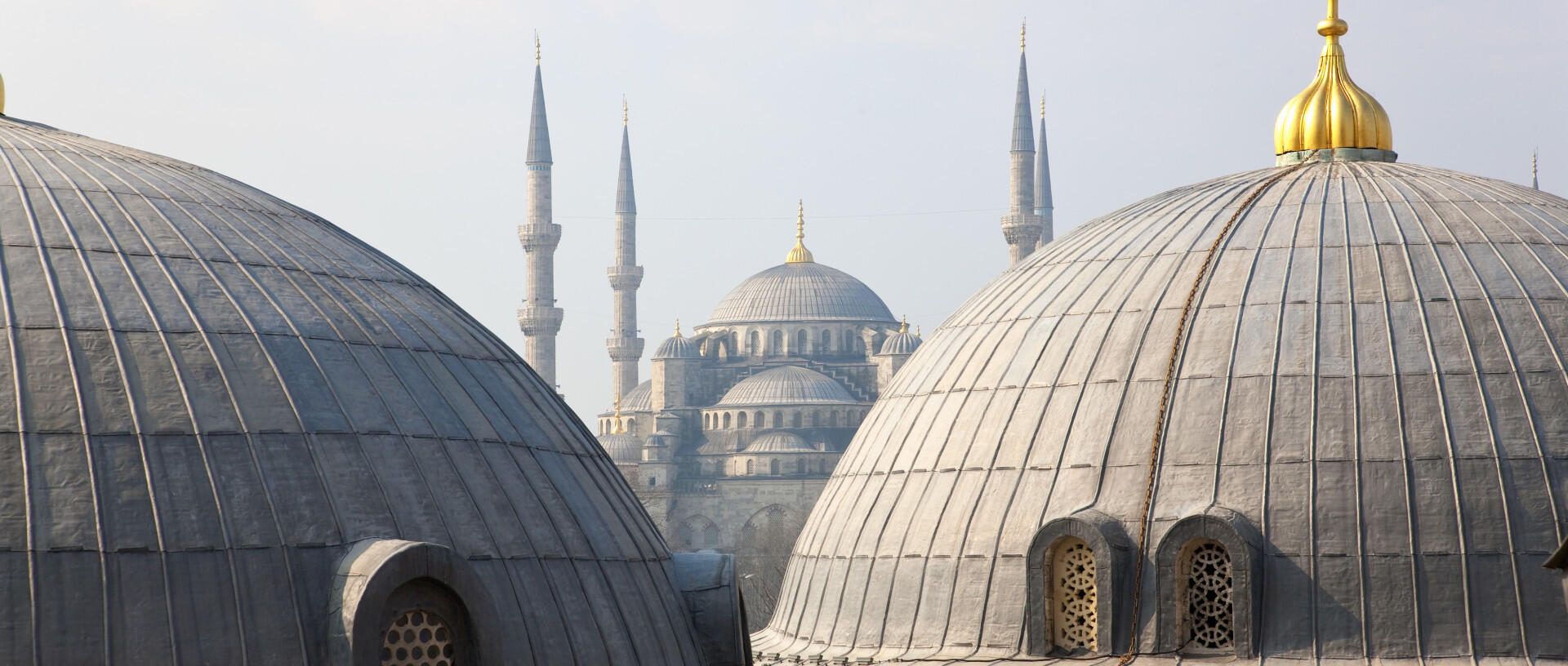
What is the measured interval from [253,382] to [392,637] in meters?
1.52

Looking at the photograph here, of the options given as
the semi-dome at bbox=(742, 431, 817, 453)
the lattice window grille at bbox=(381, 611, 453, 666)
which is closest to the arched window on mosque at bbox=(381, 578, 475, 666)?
the lattice window grille at bbox=(381, 611, 453, 666)

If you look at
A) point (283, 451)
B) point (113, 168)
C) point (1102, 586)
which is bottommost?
point (1102, 586)

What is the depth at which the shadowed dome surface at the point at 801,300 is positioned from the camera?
384ft

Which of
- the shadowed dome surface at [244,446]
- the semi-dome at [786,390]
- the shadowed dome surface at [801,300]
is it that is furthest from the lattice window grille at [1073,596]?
the shadowed dome surface at [801,300]

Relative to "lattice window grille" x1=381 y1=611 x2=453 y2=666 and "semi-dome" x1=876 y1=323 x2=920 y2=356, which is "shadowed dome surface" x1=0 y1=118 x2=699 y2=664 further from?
"semi-dome" x1=876 y1=323 x2=920 y2=356

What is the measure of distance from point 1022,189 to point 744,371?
28146mm

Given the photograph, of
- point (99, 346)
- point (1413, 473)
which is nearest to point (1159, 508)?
point (1413, 473)

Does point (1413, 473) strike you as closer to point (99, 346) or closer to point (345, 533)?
point (345, 533)

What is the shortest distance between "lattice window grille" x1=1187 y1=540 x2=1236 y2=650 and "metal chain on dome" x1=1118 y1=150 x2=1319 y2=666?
1.23 ft

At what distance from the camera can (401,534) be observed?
10.0 metres

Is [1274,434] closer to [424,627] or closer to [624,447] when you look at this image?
[424,627]

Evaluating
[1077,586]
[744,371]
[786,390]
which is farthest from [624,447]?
[1077,586]

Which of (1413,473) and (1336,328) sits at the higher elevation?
(1336,328)

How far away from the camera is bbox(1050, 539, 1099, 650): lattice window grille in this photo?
15352 mm
